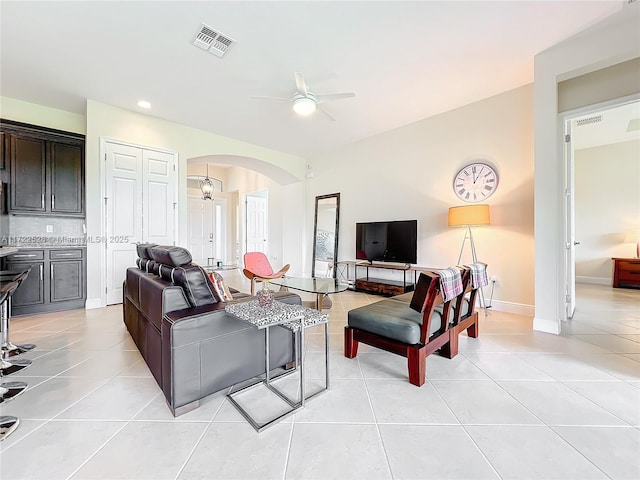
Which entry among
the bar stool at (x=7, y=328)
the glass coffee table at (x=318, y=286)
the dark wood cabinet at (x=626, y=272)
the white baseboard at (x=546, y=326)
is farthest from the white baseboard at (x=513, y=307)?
the bar stool at (x=7, y=328)

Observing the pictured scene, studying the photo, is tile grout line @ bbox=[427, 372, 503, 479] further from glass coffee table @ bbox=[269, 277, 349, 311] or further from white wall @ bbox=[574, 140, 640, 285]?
white wall @ bbox=[574, 140, 640, 285]

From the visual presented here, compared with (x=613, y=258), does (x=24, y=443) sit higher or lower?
lower

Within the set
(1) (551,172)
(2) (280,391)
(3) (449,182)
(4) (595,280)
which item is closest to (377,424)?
(2) (280,391)

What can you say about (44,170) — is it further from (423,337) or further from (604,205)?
(604,205)

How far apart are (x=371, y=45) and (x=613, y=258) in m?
6.23

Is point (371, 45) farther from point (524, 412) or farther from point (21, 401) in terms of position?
point (21, 401)

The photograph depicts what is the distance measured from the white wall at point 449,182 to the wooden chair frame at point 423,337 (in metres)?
1.94

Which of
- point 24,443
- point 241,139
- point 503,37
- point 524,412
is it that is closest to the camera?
point 24,443

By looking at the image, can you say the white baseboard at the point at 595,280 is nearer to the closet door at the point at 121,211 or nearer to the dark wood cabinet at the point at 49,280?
the closet door at the point at 121,211

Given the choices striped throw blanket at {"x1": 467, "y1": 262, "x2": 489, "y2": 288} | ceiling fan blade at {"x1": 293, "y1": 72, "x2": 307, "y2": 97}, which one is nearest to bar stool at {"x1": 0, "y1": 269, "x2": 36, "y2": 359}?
ceiling fan blade at {"x1": 293, "y1": 72, "x2": 307, "y2": 97}

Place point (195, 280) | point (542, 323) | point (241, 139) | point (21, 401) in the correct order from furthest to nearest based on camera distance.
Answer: point (241, 139) < point (542, 323) < point (195, 280) < point (21, 401)

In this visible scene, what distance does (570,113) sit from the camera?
2.97 meters

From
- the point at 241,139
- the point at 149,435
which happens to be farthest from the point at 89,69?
the point at 149,435

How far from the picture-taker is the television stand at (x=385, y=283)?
4.33 meters
